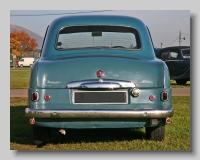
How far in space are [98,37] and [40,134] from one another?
1.42m

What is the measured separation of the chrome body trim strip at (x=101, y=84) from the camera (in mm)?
5043

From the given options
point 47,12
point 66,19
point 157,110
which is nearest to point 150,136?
point 157,110

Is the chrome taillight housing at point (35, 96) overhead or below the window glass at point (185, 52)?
below

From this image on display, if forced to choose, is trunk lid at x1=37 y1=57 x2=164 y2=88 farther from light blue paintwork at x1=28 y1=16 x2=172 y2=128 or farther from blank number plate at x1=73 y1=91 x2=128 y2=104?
blank number plate at x1=73 y1=91 x2=128 y2=104

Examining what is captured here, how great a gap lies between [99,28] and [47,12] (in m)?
1.05

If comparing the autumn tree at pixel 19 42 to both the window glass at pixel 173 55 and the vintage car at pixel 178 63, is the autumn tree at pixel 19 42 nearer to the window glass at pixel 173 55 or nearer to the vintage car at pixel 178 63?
the vintage car at pixel 178 63

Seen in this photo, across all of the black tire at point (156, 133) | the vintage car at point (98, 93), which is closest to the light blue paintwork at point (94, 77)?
the vintage car at point (98, 93)

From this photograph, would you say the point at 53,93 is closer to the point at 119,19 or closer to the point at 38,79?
the point at 38,79

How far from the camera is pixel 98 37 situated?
Result: 19.4ft

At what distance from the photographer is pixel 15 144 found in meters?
6.05

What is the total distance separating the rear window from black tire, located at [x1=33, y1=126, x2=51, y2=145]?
1.04m

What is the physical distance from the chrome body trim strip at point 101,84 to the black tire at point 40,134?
851 millimetres

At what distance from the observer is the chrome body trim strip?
5.04 meters

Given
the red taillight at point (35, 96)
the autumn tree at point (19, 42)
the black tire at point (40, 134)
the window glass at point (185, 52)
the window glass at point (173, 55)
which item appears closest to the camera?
the red taillight at point (35, 96)
